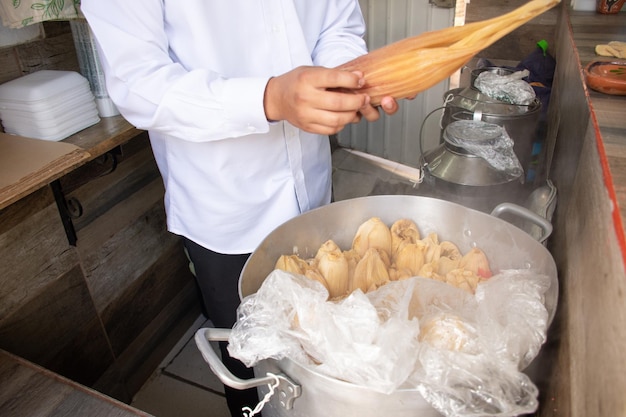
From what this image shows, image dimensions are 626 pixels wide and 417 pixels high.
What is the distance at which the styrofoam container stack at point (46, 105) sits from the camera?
1.30 metres

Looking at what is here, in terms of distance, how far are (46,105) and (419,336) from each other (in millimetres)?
1152

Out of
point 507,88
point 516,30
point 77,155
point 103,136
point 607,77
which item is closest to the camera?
point 607,77

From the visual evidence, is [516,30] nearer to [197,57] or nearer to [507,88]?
[507,88]

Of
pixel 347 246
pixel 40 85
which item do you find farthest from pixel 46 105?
pixel 347 246

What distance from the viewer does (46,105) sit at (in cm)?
130

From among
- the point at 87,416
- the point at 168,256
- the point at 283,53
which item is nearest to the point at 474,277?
the point at 283,53

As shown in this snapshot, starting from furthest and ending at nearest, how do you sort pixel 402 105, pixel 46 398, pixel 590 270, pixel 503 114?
1. pixel 402 105
2. pixel 503 114
3. pixel 46 398
4. pixel 590 270

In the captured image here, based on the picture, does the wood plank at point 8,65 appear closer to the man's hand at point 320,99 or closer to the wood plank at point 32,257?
the wood plank at point 32,257

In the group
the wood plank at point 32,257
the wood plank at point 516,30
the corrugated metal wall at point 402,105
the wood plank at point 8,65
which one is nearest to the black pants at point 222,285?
the wood plank at point 32,257

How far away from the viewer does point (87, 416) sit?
2.98 ft

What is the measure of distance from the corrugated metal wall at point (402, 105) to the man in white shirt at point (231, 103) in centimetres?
173

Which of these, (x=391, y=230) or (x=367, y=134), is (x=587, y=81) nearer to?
(x=391, y=230)

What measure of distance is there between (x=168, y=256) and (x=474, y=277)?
1338 millimetres

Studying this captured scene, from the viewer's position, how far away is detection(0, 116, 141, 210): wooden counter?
1104 mm
